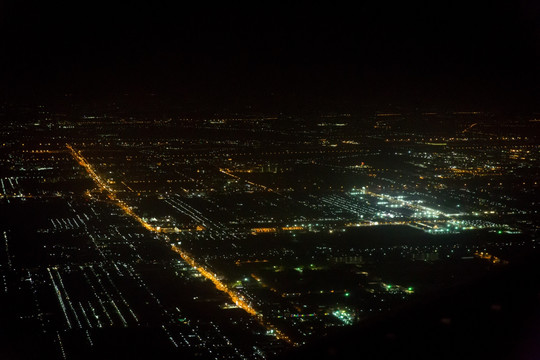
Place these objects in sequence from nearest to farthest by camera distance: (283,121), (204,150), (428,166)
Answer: (428,166) → (204,150) → (283,121)

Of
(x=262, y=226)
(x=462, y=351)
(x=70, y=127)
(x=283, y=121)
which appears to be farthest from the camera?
(x=283, y=121)

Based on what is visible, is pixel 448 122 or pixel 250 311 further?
pixel 448 122

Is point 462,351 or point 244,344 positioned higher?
point 462,351

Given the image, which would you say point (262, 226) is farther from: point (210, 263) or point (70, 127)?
point (70, 127)

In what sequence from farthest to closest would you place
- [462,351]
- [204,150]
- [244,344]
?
[204,150], [244,344], [462,351]

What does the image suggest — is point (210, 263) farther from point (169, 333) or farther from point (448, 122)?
point (448, 122)

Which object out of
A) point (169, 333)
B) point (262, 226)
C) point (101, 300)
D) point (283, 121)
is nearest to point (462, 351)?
point (169, 333)

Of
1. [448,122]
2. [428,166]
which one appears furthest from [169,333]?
[448,122]

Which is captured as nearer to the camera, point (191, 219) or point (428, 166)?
point (191, 219)

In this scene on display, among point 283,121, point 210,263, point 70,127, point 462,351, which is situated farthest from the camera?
point 283,121
